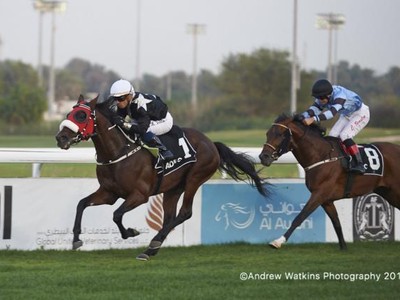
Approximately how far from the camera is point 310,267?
741cm

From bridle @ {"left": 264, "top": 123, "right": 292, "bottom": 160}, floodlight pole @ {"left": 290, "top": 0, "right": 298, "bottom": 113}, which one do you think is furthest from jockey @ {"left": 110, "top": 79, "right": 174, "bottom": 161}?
floodlight pole @ {"left": 290, "top": 0, "right": 298, "bottom": 113}

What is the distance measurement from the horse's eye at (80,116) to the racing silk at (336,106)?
240cm

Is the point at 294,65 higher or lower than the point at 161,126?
higher

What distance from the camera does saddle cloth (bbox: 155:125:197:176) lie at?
849cm

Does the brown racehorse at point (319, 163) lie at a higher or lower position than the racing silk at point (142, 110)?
lower

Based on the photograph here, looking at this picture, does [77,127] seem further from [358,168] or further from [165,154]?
[358,168]

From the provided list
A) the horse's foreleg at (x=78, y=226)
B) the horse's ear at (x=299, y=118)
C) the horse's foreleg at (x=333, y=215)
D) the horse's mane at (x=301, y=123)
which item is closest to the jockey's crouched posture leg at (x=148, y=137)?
the horse's foreleg at (x=78, y=226)

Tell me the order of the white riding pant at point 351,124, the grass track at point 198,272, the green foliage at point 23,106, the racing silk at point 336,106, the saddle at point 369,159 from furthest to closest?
the green foliage at point 23,106
the white riding pant at point 351,124
the saddle at point 369,159
the racing silk at point 336,106
the grass track at point 198,272

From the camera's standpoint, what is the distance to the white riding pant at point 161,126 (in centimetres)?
856

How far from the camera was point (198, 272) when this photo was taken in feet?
23.2

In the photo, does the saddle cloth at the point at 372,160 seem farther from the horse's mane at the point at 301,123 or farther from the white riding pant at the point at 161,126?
the white riding pant at the point at 161,126

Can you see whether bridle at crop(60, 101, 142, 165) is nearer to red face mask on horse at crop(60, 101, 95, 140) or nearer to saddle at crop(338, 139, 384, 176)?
red face mask on horse at crop(60, 101, 95, 140)

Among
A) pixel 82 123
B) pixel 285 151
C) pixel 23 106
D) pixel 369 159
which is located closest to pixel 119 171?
pixel 82 123

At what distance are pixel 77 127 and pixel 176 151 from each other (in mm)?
1184
